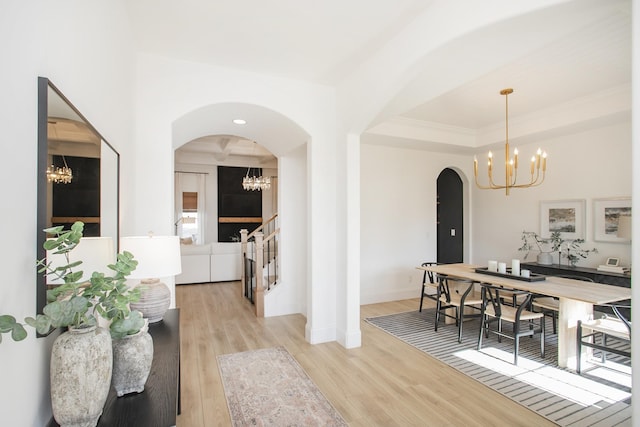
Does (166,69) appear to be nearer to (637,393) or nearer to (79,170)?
(79,170)

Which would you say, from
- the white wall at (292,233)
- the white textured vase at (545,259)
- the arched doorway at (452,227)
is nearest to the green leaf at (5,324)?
the white wall at (292,233)

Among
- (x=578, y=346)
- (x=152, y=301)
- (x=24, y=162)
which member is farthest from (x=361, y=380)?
(x=24, y=162)

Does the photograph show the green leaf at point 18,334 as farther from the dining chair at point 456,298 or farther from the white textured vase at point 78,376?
the dining chair at point 456,298

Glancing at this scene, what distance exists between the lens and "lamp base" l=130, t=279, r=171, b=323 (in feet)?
7.40

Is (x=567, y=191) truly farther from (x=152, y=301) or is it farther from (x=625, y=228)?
(x=152, y=301)

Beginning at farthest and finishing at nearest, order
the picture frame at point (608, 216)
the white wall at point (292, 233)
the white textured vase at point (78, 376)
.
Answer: the white wall at point (292, 233) → the picture frame at point (608, 216) → the white textured vase at point (78, 376)

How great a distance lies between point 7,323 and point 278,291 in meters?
4.48

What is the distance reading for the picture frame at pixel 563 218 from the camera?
16.6 feet

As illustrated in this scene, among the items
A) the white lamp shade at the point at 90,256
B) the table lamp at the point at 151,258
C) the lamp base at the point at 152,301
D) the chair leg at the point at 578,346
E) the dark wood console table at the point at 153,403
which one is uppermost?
the white lamp shade at the point at 90,256

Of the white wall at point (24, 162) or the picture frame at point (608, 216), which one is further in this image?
the picture frame at point (608, 216)

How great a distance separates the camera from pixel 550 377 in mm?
3094

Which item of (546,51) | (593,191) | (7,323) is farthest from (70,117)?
(593,191)

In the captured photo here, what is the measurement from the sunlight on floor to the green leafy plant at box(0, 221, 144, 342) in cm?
333

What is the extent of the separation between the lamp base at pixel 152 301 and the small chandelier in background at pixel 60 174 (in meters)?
1.14
